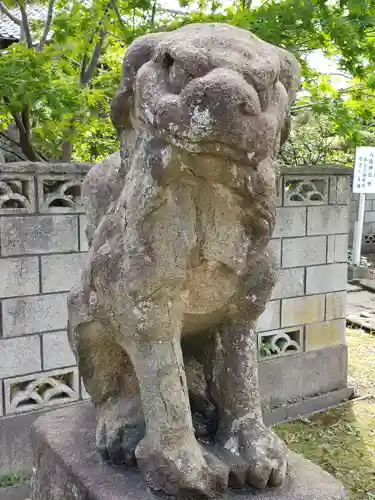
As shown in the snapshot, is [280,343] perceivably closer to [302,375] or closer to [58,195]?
[302,375]

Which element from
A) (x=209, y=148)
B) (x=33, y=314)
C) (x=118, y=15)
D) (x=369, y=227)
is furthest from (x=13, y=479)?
(x=369, y=227)

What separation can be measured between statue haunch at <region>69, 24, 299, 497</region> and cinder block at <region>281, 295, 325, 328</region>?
2.43 m

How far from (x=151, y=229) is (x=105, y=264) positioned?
177 mm

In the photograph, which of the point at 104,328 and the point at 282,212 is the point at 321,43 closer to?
the point at 282,212

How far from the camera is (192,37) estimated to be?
1188 millimetres

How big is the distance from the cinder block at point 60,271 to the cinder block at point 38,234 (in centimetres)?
4

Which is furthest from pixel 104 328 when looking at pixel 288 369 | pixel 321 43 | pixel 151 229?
pixel 321 43

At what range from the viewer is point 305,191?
4023mm

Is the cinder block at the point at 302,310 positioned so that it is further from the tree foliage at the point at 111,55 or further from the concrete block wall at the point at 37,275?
the concrete block wall at the point at 37,275

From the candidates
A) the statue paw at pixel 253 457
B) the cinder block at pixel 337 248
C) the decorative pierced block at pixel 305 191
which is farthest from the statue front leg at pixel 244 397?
the cinder block at pixel 337 248

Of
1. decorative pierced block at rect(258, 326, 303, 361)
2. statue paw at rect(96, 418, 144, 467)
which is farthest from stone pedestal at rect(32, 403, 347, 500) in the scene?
decorative pierced block at rect(258, 326, 303, 361)

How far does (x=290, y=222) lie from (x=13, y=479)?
2375mm

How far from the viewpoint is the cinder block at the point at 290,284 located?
12.8 feet

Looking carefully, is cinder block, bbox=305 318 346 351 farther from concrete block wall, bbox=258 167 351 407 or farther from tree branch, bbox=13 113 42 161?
tree branch, bbox=13 113 42 161
